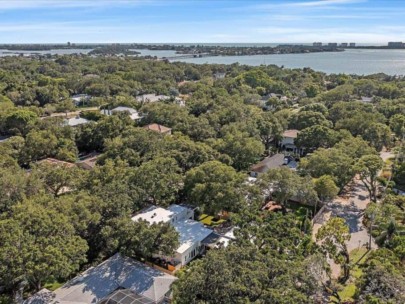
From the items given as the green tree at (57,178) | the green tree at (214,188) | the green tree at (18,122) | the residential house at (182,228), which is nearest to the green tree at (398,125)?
the green tree at (214,188)

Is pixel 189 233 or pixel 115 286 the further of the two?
pixel 189 233

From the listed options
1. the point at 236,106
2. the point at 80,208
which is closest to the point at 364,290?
the point at 80,208

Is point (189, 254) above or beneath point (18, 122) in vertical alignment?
beneath

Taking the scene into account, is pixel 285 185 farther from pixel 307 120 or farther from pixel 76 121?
pixel 76 121

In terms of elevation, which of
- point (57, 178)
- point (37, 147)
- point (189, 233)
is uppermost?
point (57, 178)

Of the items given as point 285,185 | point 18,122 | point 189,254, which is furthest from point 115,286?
point 18,122

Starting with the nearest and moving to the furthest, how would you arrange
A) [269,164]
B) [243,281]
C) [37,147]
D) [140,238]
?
[243,281] → [140,238] → [269,164] → [37,147]

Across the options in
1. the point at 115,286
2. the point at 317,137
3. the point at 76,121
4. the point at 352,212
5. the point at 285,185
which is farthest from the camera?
the point at 76,121
